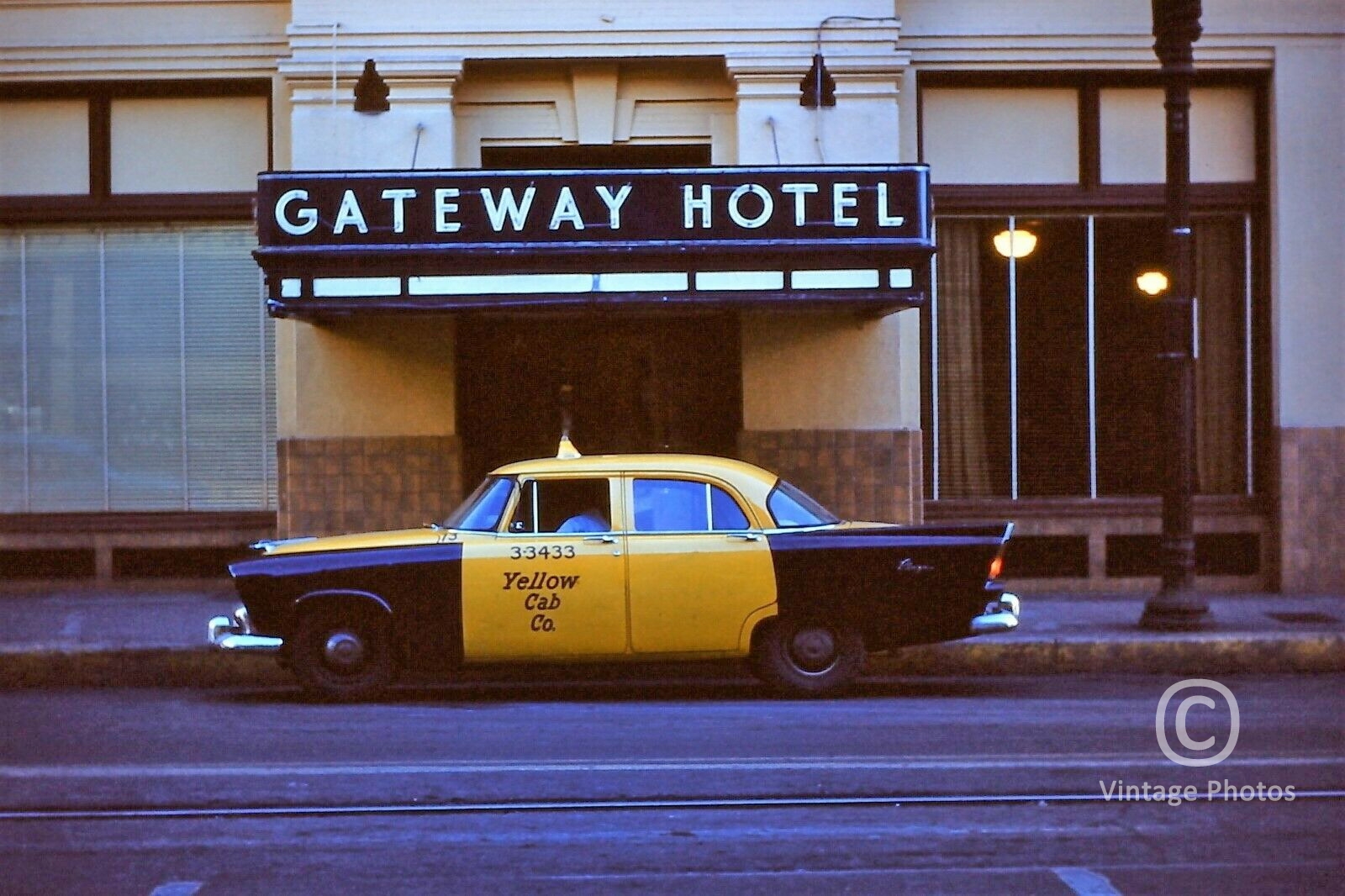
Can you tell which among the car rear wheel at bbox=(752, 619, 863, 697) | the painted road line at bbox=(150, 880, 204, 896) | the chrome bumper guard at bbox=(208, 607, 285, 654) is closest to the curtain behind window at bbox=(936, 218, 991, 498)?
the car rear wheel at bbox=(752, 619, 863, 697)

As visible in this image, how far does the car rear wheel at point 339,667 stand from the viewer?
1073 cm

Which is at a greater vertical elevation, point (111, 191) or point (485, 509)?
point (111, 191)

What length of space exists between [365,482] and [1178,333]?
285 inches

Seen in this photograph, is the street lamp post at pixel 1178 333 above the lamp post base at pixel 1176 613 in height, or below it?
above

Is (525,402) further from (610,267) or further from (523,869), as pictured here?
(523,869)

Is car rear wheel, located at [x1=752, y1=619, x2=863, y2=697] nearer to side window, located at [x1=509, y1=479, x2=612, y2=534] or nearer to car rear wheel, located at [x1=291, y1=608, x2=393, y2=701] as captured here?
side window, located at [x1=509, y1=479, x2=612, y2=534]

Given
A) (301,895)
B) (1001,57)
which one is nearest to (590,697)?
(301,895)

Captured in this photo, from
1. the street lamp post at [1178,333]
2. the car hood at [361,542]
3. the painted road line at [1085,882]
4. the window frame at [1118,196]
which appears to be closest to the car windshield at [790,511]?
the car hood at [361,542]

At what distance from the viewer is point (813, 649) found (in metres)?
10.8

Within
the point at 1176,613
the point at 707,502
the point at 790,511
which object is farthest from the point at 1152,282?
the point at 707,502

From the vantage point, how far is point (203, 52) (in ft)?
51.9

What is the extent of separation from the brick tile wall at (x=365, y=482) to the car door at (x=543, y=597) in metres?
5.09

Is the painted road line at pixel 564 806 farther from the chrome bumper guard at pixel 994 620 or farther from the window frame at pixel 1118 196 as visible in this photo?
the window frame at pixel 1118 196

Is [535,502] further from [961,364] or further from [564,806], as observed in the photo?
[961,364]
